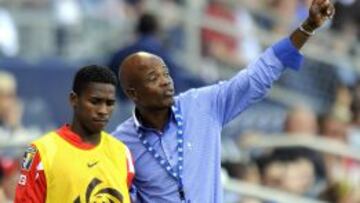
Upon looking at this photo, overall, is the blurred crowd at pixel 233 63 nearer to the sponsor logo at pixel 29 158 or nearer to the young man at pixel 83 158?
the young man at pixel 83 158

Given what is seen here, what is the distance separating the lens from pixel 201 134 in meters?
Answer: 8.94

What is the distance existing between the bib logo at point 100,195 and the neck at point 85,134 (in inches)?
8.4

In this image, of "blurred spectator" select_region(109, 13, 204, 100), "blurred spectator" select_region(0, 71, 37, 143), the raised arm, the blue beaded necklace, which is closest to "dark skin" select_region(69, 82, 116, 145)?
the blue beaded necklace

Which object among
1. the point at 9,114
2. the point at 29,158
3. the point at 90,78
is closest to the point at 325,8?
the point at 90,78

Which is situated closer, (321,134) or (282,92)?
(321,134)

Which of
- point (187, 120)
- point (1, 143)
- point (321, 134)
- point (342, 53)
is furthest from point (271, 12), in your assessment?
point (187, 120)

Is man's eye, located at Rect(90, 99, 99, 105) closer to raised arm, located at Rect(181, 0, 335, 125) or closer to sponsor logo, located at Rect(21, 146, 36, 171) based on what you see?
sponsor logo, located at Rect(21, 146, 36, 171)

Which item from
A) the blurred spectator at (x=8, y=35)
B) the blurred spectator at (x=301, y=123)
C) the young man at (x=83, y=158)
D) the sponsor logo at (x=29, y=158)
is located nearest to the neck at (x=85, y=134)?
the young man at (x=83, y=158)

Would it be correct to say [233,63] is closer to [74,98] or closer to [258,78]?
[258,78]

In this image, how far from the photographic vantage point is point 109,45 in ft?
56.4

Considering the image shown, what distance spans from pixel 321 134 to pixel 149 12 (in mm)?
2173

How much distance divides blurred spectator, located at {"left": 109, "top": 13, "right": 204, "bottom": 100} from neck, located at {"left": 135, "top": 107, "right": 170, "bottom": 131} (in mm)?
5021

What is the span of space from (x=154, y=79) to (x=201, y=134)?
408mm

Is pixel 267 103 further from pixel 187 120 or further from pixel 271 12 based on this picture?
pixel 187 120
